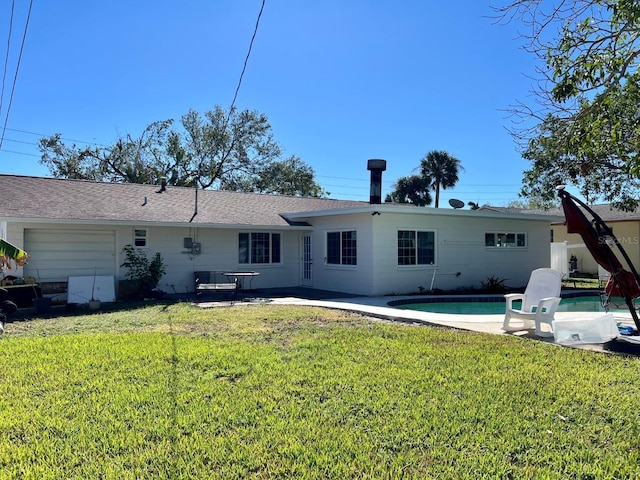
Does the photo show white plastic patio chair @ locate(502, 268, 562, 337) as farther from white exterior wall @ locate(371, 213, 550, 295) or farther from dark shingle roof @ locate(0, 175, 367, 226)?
dark shingle roof @ locate(0, 175, 367, 226)

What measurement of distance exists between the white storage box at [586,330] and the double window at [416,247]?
7.66 metres

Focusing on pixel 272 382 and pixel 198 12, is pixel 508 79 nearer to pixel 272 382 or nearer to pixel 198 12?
pixel 198 12

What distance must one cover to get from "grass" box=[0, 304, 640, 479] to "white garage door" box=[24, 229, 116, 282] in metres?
6.08

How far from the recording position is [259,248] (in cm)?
1695

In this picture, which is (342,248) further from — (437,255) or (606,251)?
(606,251)

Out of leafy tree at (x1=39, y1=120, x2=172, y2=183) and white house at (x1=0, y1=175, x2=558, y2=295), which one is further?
leafy tree at (x1=39, y1=120, x2=172, y2=183)

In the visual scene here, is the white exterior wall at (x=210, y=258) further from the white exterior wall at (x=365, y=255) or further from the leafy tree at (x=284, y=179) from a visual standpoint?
the leafy tree at (x=284, y=179)

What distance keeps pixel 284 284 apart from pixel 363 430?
13387 mm

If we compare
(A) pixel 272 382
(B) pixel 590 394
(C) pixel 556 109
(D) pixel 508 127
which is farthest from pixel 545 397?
(C) pixel 556 109

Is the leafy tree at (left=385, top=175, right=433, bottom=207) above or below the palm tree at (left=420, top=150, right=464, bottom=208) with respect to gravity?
below

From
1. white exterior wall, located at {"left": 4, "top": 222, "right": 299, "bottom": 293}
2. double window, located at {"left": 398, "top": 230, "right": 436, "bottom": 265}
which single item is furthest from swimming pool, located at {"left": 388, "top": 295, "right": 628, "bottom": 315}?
white exterior wall, located at {"left": 4, "top": 222, "right": 299, "bottom": 293}

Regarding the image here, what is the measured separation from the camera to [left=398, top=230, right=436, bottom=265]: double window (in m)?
15.3

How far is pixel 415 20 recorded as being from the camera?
28.9ft

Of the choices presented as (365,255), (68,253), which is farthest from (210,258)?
(365,255)
